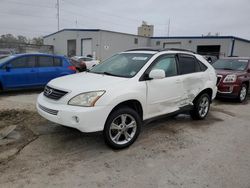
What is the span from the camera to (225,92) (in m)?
8.20

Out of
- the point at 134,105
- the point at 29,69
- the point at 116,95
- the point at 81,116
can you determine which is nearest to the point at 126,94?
the point at 116,95

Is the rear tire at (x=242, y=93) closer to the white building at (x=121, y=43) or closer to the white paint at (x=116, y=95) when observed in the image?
the white paint at (x=116, y=95)

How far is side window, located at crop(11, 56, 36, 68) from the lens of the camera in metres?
8.09

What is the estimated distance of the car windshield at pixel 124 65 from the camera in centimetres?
438

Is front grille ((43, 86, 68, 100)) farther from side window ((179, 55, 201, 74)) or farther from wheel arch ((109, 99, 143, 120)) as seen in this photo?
side window ((179, 55, 201, 74))

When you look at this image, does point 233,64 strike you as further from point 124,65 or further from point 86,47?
point 86,47

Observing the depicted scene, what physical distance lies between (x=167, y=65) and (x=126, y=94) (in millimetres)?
1484

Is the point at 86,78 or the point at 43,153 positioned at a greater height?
the point at 86,78

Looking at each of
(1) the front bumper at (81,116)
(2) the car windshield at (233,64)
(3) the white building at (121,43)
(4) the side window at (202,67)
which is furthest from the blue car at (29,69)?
(3) the white building at (121,43)

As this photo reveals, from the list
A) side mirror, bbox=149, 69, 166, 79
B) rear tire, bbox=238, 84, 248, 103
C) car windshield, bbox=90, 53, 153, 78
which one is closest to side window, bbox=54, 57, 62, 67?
car windshield, bbox=90, 53, 153, 78

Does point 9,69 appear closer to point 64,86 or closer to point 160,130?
point 64,86

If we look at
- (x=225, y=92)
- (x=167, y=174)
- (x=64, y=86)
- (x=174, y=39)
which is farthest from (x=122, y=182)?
(x=174, y=39)

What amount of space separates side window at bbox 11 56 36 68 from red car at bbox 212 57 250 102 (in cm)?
690

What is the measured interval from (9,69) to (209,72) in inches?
258
